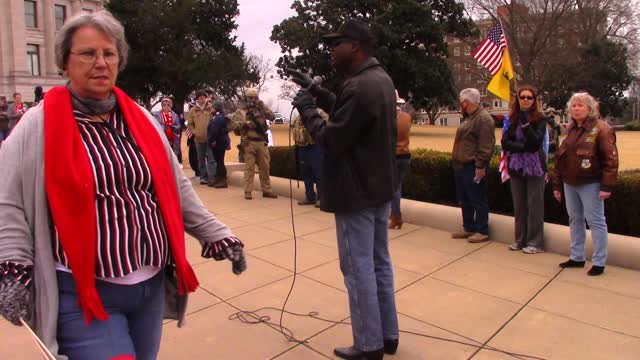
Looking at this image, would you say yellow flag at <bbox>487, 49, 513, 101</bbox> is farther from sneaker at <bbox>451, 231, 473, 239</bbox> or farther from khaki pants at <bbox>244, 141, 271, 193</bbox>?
khaki pants at <bbox>244, 141, 271, 193</bbox>

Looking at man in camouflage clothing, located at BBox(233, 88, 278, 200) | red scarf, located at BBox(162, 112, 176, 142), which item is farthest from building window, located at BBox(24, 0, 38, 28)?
man in camouflage clothing, located at BBox(233, 88, 278, 200)

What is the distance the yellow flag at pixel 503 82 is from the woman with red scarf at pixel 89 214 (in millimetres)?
4761

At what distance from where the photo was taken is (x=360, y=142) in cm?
300

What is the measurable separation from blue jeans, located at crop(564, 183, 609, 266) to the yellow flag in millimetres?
1431

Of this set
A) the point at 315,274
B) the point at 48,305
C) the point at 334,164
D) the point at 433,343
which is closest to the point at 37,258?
the point at 48,305

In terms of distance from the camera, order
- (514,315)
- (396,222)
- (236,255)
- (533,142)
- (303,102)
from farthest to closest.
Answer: (396,222), (533,142), (514,315), (303,102), (236,255)

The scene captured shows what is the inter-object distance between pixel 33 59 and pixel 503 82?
209 feet

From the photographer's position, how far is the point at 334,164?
10.1ft

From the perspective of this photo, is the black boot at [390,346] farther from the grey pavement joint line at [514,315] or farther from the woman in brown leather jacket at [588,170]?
the woman in brown leather jacket at [588,170]

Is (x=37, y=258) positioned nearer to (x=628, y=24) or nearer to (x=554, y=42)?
(x=554, y=42)

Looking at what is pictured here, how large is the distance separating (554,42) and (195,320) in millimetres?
40915

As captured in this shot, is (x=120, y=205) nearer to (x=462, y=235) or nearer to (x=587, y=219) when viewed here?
(x=587, y=219)

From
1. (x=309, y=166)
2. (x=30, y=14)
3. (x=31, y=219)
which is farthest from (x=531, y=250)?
(x=30, y=14)

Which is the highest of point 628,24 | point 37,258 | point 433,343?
point 628,24
